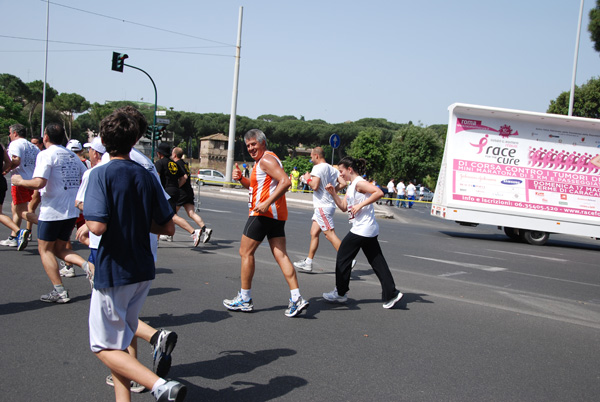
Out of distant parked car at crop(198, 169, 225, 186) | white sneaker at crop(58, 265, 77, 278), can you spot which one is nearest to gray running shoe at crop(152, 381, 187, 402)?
white sneaker at crop(58, 265, 77, 278)

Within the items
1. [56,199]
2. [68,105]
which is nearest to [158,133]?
[56,199]

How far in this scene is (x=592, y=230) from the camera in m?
14.1

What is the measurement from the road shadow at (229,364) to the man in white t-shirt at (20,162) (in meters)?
4.87

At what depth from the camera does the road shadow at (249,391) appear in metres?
3.36

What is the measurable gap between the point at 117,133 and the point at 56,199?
3059 millimetres

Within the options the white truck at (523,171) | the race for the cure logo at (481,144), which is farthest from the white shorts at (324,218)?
the race for the cure logo at (481,144)

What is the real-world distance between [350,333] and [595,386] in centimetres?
200

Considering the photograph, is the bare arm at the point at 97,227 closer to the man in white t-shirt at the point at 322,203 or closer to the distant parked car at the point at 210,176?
the man in white t-shirt at the point at 322,203

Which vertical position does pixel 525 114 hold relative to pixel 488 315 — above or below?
above

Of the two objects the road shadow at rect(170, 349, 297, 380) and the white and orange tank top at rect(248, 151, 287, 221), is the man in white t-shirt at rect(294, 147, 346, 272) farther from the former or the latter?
the road shadow at rect(170, 349, 297, 380)

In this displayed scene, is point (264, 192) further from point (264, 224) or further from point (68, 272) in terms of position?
point (68, 272)

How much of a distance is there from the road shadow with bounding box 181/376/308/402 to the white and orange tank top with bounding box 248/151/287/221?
1843mm

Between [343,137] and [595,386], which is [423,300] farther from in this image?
[343,137]

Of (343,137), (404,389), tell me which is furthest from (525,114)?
(343,137)
